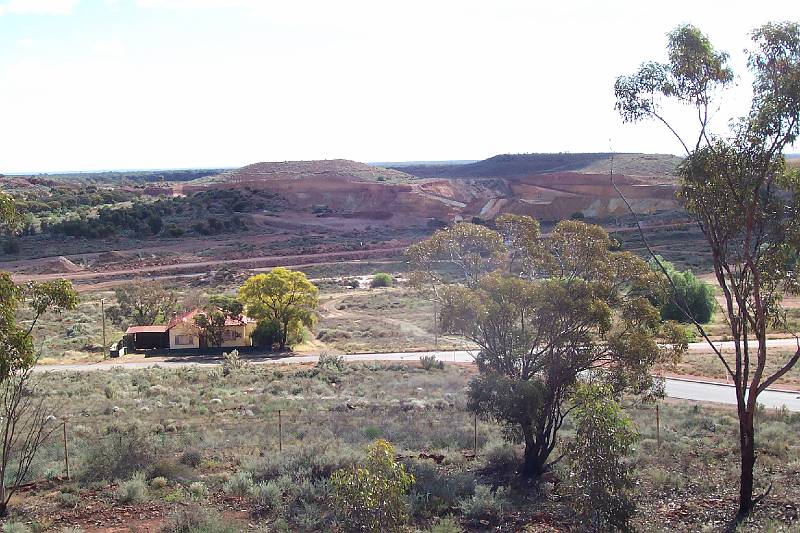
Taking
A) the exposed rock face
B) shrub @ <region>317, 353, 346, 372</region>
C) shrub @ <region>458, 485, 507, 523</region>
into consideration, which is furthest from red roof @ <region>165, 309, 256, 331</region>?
the exposed rock face

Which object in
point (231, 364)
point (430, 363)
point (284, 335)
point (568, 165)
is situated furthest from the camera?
point (568, 165)

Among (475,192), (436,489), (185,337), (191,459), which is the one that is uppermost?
(475,192)

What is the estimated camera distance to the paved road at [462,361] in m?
22.9

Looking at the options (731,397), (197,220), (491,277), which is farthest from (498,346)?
(197,220)

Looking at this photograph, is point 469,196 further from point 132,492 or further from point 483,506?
point 132,492

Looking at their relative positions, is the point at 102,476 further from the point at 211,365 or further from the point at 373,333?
the point at 373,333

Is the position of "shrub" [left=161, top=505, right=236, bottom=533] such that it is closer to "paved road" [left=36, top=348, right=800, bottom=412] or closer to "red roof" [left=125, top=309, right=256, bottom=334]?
"paved road" [left=36, top=348, right=800, bottom=412]

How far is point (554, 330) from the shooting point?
48.2ft

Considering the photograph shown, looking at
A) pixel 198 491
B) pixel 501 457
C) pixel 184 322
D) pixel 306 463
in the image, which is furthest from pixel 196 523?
pixel 184 322

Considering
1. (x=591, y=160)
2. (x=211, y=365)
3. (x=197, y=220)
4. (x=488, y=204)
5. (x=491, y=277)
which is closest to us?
(x=491, y=277)

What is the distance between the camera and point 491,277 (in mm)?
15219

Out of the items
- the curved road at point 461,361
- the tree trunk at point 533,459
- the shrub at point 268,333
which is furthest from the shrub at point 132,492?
the shrub at point 268,333

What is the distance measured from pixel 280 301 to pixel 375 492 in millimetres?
28169

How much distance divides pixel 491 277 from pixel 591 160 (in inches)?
4337
